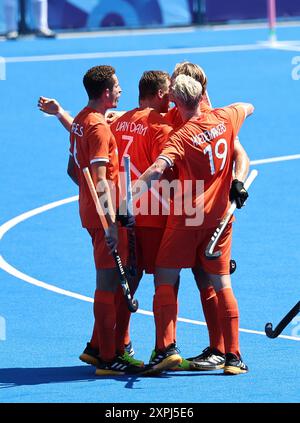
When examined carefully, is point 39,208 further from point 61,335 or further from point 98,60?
point 98,60

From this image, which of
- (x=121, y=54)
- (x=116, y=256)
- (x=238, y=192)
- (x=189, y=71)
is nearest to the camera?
(x=116, y=256)

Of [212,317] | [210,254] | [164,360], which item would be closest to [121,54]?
[212,317]

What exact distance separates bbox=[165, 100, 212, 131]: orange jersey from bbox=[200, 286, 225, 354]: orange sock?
1.23 meters

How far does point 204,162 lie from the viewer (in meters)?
8.66

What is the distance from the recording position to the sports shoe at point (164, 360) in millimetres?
8625

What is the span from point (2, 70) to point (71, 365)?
15552 millimetres

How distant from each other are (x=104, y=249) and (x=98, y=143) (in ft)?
2.53

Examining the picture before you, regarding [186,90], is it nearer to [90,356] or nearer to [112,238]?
[112,238]

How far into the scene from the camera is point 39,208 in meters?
14.5

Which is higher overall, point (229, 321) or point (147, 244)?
point (147, 244)

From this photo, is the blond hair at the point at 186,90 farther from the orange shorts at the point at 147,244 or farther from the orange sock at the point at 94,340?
the orange sock at the point at 94,340

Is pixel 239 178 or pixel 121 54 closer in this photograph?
pixel 239 178

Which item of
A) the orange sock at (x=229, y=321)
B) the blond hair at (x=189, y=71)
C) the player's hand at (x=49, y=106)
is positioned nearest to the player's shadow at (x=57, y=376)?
the orange sock at (x=229, y=321)
